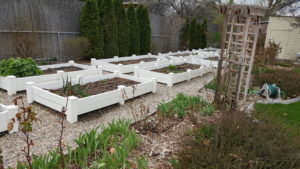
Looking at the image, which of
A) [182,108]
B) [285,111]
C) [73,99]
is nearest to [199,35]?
[285,111]

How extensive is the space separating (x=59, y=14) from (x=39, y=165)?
8836 millimetres

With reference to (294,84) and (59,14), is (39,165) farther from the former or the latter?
(59,14)

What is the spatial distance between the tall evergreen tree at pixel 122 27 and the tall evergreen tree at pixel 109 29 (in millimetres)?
445

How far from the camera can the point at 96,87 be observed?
537 centimetres

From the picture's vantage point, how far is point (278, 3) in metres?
18.5

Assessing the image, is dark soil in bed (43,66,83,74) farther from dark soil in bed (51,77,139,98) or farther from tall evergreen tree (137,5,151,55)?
tall evergreen tree (137,5,151,55)

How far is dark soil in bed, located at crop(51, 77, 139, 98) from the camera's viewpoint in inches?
182

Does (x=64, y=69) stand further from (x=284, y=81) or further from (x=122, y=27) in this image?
(x=284, y=81)

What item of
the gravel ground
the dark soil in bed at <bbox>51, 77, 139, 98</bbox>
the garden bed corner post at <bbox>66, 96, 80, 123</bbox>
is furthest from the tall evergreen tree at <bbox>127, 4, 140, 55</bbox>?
the garden bed corner post at <bbox>66, 96, 80, 123</bbox>

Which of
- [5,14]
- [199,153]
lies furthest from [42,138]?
[5,14]

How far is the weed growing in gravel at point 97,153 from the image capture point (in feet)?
7.66

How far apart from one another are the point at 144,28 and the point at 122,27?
1788 mm

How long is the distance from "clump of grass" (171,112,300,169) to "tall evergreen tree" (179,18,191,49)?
1406 cm

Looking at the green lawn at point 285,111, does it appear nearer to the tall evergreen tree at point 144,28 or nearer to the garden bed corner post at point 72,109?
the garden bed corner post at point 72,109
